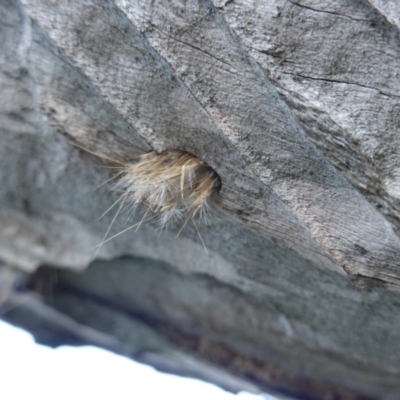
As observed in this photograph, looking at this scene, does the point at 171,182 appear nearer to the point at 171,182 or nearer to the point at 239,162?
the point at 171,182

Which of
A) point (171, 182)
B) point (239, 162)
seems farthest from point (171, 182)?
point (239, 162)

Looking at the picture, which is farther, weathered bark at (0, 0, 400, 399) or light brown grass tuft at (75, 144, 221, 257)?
light brown grass tuft at (75, 144, 221, 257)

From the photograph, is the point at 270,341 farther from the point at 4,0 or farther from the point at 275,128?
the point at 4,0

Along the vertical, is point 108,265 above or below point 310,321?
below

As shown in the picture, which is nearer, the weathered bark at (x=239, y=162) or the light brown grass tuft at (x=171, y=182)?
the weathered bark at (x=239, y=162)

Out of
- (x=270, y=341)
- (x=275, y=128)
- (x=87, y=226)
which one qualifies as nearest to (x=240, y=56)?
(x=275, y=128)

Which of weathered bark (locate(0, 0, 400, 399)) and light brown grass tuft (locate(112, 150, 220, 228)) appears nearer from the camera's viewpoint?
weathered bark (locate(0, 0, 400, 399))

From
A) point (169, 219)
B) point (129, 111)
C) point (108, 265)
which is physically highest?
point (129, 111)

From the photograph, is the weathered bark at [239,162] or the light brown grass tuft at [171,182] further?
the light brown grass tuft at [171,182]
